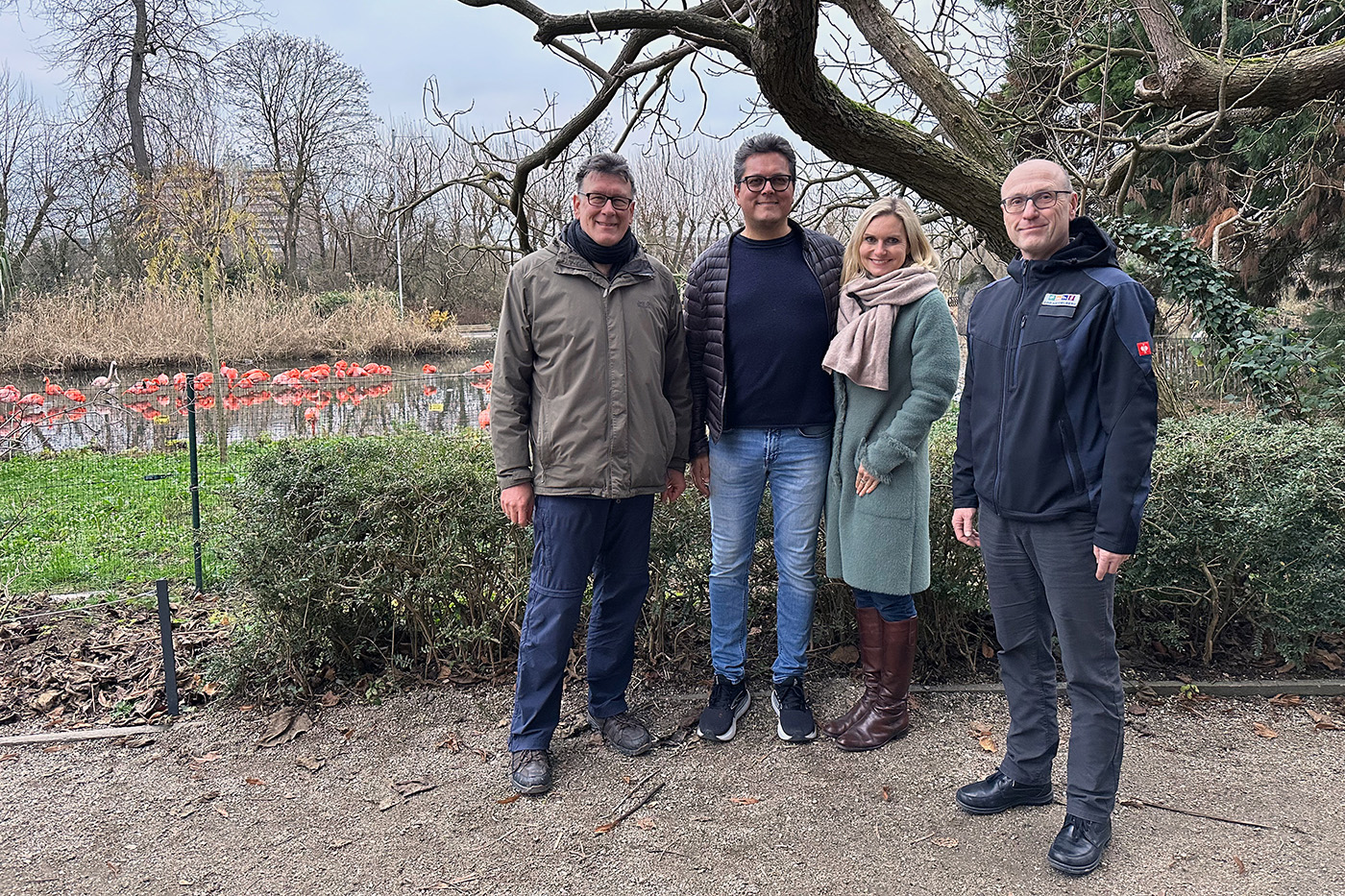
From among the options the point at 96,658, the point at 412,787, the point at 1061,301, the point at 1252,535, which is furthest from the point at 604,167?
the point at 96,658

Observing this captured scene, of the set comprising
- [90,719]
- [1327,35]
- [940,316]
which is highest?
[1327,35]

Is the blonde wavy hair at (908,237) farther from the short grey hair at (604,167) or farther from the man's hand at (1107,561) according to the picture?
the man's hand at (1107,561)

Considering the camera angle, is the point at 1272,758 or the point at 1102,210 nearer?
the point at 1272,758

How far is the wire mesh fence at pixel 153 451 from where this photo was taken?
5453 millimetres

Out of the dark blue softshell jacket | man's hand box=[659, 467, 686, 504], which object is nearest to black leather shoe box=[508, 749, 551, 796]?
man's hand box=[659, 467, 686, 504]

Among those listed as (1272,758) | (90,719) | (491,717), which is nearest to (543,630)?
(491,717)

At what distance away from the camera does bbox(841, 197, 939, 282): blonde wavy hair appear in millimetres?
3006

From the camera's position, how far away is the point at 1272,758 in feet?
10.3

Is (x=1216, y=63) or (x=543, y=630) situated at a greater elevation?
(x=1216, y=63)

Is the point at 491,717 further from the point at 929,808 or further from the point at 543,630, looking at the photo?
the point at 929,808

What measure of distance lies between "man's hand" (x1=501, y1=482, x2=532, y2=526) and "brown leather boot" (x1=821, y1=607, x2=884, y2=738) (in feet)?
4.14

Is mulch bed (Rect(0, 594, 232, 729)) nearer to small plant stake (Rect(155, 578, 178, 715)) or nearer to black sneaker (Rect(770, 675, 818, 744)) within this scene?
small plant stake (Rect(155, 578, 178, 715))

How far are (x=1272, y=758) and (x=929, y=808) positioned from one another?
4.39 feet

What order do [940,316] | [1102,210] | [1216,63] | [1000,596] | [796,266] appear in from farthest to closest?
[1102,210]
[1216,63]
[796,266]
[940,316]
[1000,596]
